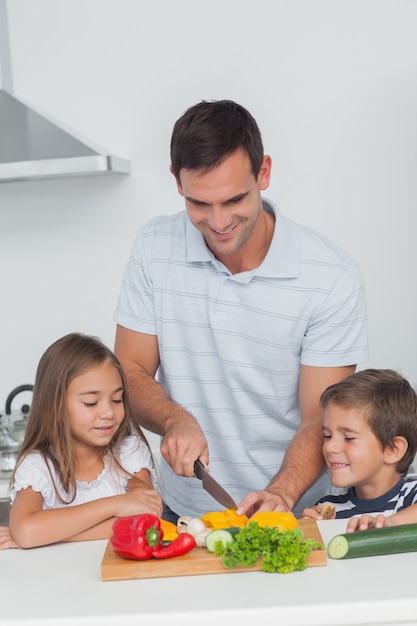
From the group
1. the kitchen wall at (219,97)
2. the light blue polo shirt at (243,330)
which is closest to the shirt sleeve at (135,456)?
the light blue polo shirt at (243,330)

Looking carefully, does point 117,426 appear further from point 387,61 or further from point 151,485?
point 387,61

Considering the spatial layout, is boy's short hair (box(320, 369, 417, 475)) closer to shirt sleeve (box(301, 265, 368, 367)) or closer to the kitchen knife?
shirt sleeve (box(301, 265, 368, 367))

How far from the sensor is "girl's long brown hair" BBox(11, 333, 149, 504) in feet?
6.26

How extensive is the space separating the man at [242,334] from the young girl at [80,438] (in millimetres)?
90

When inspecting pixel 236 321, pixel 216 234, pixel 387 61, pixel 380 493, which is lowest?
pixel 380 493

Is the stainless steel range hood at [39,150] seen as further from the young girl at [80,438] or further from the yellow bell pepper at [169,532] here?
the yellow bell pepper at [169,532]

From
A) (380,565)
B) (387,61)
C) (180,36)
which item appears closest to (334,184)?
(387,61)

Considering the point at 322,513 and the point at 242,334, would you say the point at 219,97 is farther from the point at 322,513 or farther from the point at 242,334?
the point at 322,513

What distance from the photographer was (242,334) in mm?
2059

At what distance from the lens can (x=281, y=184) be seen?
3197 millimetres

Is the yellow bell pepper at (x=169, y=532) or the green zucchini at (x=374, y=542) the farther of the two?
the yellow bell pepper at (x=169, y=532)

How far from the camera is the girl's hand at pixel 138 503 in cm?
173

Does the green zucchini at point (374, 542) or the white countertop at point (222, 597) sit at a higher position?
the green zucchini at point (374, 542)

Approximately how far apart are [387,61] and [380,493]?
5.62ft
